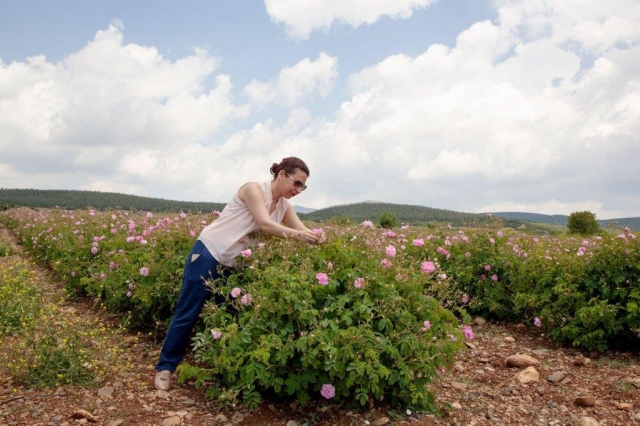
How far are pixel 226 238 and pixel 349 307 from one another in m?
1.26

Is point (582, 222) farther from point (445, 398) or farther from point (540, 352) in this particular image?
point (445, 398)

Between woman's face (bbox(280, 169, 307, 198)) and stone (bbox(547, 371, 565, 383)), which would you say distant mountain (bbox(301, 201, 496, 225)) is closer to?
stone (bbox(547, 371, 565, 383))

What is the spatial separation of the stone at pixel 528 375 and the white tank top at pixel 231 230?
3020mm

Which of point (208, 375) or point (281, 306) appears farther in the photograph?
point (208, 375)

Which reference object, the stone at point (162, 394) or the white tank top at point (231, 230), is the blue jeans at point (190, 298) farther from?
the stone at point (162, 394)

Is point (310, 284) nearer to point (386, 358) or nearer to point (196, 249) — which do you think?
point (386, 358)

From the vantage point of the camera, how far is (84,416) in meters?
3.70

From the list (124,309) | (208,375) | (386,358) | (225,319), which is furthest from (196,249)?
(124,309)

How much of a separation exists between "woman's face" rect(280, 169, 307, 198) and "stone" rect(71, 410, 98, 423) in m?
2.31

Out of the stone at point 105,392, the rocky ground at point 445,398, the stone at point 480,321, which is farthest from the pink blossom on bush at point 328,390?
the stone at point 480,321

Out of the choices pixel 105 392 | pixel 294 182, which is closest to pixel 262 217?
pixel 294 182

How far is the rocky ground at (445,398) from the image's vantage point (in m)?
3.74

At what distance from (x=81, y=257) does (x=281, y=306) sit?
6.44 metres

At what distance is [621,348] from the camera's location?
588 centimetres
